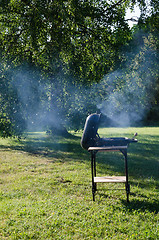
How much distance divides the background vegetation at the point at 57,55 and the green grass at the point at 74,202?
227 centimetres

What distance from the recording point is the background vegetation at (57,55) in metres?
8.29

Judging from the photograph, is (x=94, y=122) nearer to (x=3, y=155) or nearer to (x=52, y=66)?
(x=52, y=66)

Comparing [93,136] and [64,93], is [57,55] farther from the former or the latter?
[93,136]

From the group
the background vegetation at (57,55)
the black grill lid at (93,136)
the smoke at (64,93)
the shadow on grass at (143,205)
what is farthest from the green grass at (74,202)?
the background vegetation at (57,55)

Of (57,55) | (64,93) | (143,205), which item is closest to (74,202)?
(143,205)

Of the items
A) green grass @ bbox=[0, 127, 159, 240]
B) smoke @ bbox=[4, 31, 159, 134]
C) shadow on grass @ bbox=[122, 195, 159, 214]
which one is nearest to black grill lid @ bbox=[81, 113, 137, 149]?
green grass @ bbox=[0, 127, 159, 240]

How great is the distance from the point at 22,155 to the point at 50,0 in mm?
5806

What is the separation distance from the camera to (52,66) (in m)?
9.91

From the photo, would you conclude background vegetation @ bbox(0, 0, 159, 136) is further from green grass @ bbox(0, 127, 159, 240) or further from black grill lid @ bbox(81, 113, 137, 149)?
black grill lid @ bbox(81, 113, 137, 149)

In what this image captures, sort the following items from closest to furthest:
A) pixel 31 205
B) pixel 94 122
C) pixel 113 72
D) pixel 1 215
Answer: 1. pixel 1 215
2. pixel 31 205
3. pixel 94 122
4. pixel 113 72

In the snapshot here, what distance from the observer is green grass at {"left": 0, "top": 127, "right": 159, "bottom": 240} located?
3.89 m

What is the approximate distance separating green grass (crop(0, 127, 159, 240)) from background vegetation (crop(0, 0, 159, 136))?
2275 millimetres

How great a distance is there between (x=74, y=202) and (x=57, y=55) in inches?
230

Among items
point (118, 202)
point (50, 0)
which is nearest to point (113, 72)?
point (50, 0)
